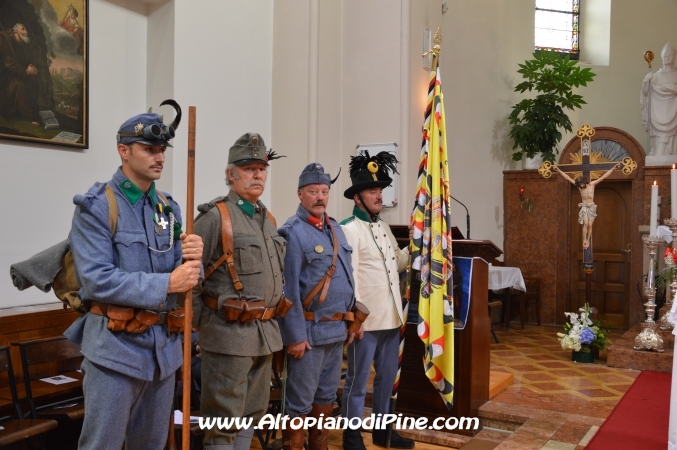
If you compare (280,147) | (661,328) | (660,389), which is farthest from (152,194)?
(661,328)

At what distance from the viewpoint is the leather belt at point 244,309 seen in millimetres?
2826

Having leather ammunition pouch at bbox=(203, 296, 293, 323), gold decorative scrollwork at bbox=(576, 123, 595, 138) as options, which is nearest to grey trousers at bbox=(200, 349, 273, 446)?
leather ammunition pouch at bbox=(203, 296, 293, 323)

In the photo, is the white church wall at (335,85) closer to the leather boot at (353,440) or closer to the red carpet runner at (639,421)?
the red carpet runner at (639,421)

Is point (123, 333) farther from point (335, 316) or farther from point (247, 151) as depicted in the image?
point (335, 316)

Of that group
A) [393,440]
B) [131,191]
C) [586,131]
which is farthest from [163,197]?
[586,131]

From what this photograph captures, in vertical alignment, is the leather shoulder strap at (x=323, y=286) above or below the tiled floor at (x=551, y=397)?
above

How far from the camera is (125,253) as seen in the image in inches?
90.7

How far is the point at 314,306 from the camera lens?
340 centimetres

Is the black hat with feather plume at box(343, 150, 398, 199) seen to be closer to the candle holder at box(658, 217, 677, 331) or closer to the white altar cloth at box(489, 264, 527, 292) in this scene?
the candle holder at box(658, 217, 677, 331)

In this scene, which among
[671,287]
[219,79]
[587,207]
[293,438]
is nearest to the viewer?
[293,438]

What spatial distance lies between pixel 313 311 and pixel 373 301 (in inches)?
23.1

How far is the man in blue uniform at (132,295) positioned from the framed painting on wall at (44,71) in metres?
2.32

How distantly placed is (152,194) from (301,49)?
4045 millimetres

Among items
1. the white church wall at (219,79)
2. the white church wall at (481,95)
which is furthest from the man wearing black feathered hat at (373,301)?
the white church wall at (481,95)
